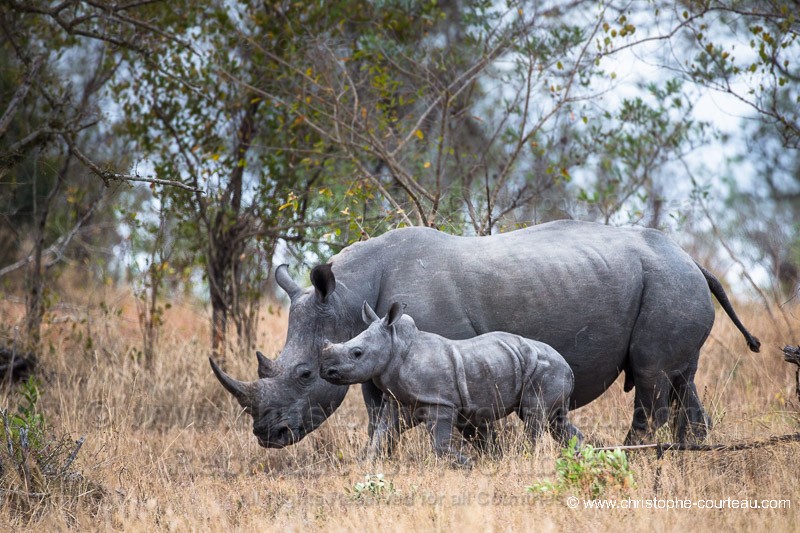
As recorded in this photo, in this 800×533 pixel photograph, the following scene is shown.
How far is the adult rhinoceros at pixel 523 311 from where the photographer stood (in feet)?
20.9

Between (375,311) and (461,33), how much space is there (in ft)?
29.5

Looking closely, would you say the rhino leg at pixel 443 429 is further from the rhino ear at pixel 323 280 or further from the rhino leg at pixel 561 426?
the rhino ear at pixel 323 280

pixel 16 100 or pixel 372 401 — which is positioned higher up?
pixel 16 100

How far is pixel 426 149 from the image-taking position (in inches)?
487

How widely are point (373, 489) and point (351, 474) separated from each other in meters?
0.72

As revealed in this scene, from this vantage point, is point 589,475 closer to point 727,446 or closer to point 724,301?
point 727,446

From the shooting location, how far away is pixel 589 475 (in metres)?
5.09

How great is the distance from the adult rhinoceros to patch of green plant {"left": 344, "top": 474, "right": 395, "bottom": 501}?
1.12m

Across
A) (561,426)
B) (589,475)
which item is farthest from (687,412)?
(589,475)

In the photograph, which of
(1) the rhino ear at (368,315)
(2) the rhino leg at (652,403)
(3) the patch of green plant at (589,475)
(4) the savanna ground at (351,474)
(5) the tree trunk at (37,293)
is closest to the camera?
(4) the savanna ground at (351,474)

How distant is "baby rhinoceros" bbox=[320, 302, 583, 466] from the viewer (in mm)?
5664

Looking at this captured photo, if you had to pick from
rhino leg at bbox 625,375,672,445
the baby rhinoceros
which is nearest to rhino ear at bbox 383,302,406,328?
the baby rhinoceros

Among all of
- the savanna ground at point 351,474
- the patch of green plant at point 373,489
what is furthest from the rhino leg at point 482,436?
the patch of green plant at point 373,489

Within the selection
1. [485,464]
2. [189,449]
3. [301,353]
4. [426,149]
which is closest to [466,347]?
[485,464]
